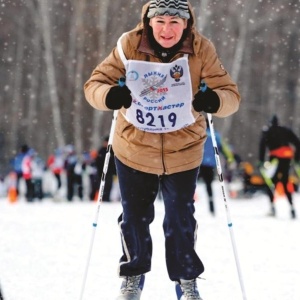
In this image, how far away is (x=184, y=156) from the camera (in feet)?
14.6

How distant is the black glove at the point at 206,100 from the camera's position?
4.18 meters

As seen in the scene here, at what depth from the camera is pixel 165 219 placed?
456cm

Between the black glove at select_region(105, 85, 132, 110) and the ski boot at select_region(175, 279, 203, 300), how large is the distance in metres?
1.11

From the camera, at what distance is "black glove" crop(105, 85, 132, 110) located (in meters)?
4.13

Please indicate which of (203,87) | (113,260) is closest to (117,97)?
(203,87)

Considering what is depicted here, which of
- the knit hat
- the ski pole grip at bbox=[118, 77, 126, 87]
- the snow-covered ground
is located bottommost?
the snow-covered ground

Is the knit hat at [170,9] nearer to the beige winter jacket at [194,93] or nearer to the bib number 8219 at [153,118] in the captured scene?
the beige winter jacket at [194,93]

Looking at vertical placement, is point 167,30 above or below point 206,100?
above

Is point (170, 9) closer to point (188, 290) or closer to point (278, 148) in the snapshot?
point (188, 290)

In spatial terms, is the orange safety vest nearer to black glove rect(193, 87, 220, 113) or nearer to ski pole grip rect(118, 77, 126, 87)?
black glove rect(193, 87, 220, 113)

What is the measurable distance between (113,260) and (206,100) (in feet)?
9.86

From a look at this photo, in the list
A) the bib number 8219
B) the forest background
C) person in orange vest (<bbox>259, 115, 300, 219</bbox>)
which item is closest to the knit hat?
the bib number 8219

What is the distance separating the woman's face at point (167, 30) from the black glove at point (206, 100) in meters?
0.32

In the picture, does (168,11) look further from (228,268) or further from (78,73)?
(78,73)
